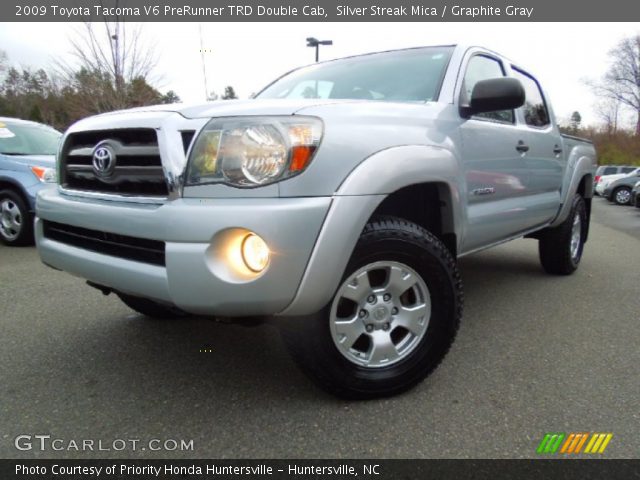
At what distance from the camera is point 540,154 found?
3.36 metres

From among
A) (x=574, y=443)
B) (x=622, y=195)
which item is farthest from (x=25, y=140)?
(x=622, y=195)

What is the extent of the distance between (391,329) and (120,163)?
53.8 inches

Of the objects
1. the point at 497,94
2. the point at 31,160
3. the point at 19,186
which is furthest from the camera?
the point at 31,160

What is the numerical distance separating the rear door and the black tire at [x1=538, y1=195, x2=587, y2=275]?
0.40 m

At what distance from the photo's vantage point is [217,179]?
1.65m

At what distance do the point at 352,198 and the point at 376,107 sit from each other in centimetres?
53

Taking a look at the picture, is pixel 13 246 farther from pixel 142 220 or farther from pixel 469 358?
pixel 469 358

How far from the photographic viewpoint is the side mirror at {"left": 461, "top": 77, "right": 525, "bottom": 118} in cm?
229

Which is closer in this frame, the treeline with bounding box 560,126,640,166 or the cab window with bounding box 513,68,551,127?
the cab window with bounding box 513,68,551,127

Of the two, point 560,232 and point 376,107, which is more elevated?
point 376,107

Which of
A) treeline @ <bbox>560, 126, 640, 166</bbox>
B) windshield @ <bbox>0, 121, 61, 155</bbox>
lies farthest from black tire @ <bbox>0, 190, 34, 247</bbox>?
treeline @ <bbox>560, 126, 640, 166</bbox>

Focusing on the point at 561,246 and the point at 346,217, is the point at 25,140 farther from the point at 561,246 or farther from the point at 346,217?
the point at 561,246

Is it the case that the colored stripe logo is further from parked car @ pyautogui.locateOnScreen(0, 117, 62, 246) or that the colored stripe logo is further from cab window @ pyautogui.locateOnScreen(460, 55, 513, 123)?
parked car @ pyautogui.locateOnScreen(0, 117, 62, 246)

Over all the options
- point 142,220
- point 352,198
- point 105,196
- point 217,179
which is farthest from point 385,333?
point 105,196
